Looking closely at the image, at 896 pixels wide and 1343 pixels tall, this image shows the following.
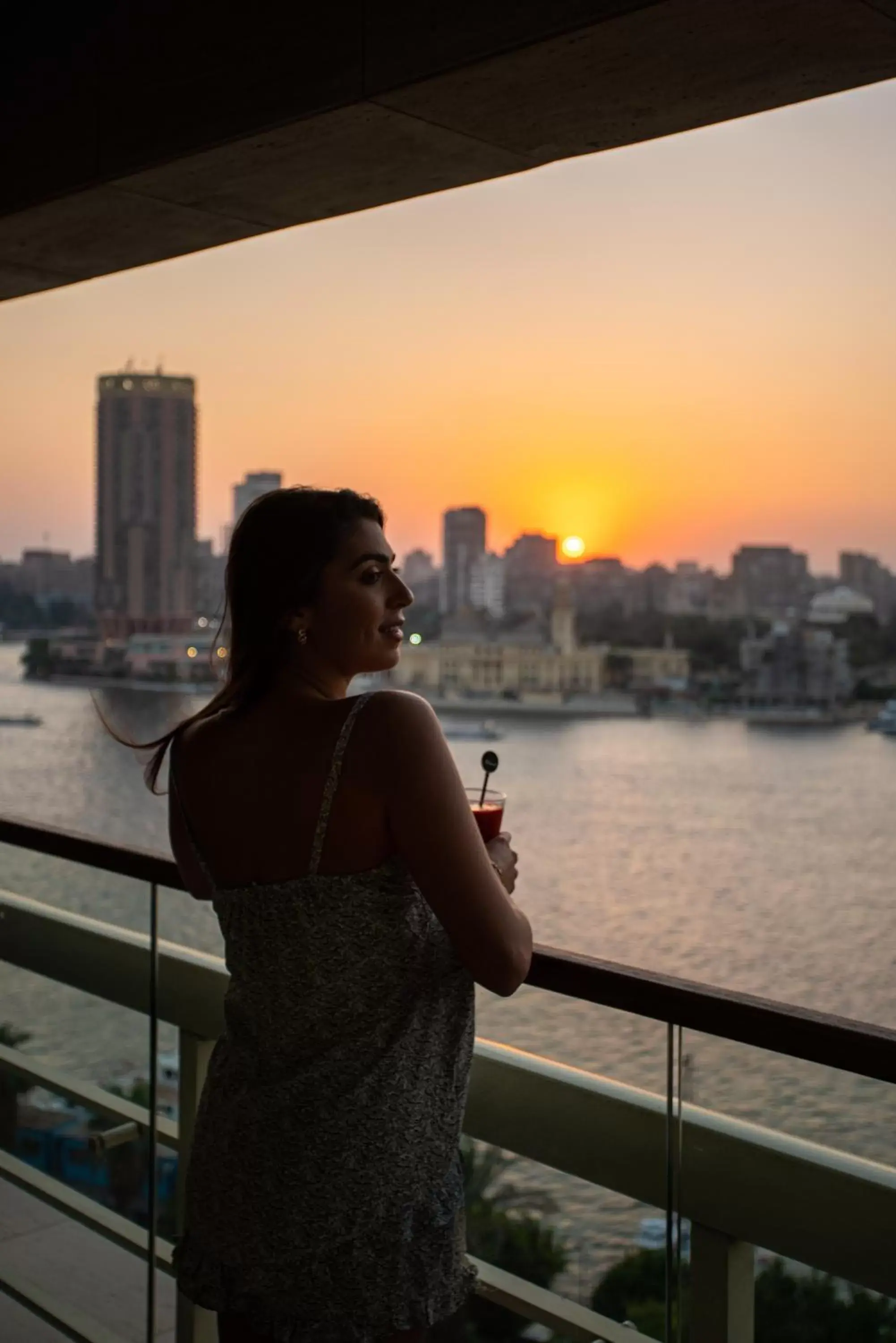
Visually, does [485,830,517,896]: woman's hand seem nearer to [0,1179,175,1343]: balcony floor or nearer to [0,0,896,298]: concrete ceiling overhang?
[0,0,896,298]: concrete ceiling overhang

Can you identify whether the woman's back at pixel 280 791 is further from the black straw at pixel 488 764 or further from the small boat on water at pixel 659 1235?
the small boat on water at pixel 659 1235

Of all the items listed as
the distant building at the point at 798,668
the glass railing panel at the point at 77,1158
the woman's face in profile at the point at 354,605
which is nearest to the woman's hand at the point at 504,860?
the woman's face in profile at the point at 354,605

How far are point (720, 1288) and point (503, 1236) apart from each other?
0.29 meters

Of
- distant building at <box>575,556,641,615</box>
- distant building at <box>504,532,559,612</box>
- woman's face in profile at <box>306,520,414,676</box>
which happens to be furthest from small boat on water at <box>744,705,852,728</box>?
woman's face in profile at <box>306,520,414,676</box>

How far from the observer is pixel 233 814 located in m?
1.39

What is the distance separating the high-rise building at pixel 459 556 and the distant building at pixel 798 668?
5.55 meters

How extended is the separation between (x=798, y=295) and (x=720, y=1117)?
39.9 meters

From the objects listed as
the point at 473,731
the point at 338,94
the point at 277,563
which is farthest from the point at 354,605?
the point at 473,731

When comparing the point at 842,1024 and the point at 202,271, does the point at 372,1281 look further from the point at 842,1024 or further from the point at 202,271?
the point at 202,271

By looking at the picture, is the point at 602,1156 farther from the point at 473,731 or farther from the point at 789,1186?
the point at 473,731

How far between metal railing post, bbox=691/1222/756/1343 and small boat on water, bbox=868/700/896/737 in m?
23.2

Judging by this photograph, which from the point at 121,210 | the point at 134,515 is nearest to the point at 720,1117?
the point at 121,210

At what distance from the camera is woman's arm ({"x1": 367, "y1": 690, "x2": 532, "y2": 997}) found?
1253 millimetres

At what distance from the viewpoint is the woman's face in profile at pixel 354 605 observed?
55.8 inches
